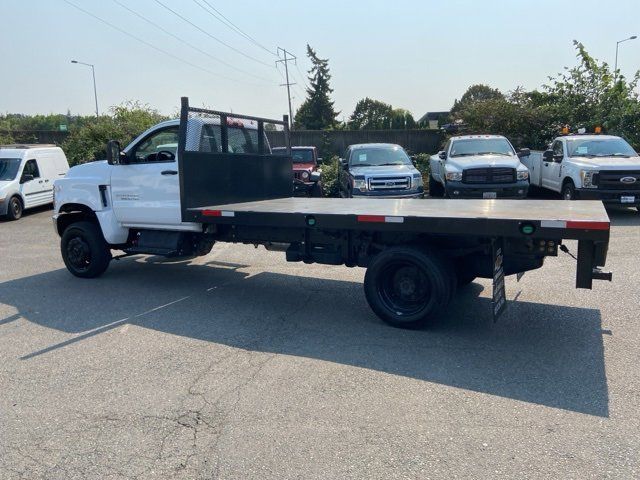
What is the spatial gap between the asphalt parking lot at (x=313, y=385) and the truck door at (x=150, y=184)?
1071 mm

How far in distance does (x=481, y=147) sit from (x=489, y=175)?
186 cm

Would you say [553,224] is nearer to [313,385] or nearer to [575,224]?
[575,224]

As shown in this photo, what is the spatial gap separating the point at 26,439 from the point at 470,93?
244 ft

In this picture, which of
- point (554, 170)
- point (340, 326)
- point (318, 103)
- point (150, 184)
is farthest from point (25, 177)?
point (318, 103)

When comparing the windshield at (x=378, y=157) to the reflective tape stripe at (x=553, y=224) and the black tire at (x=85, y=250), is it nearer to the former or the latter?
the black tire at (x=85, y=250)

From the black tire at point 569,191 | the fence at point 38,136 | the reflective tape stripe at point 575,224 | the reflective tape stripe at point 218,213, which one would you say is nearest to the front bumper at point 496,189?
the black tire at point 569,191

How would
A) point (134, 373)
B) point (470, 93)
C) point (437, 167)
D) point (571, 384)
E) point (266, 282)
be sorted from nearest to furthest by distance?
point (571, 384) → point (134, 373) → point (266, 282) → point (437, 167) → point (470, 93)

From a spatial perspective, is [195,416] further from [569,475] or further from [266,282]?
[266,282]

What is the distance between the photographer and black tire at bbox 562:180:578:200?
1305cm

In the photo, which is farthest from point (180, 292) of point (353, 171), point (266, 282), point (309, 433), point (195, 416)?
point (353, 171)

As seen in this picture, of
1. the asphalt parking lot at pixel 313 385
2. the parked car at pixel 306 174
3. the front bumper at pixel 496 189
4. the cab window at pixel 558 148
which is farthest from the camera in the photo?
the parked car at pixel 306 174

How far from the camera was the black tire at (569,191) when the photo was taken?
13047 millimetres

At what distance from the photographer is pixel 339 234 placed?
20.0 feet

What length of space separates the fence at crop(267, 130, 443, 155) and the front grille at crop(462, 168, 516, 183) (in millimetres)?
13166
